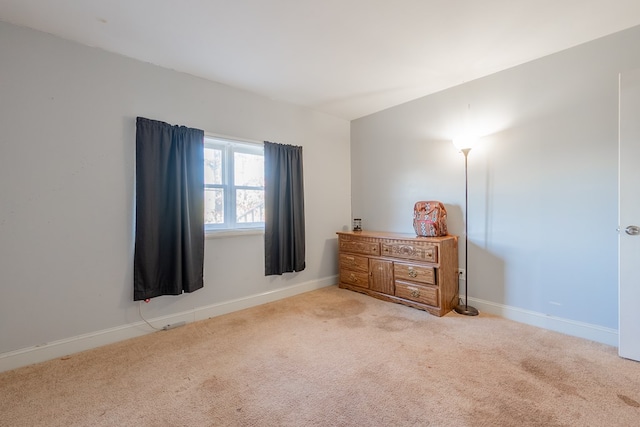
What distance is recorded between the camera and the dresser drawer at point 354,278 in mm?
3604

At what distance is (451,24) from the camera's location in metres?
2.12

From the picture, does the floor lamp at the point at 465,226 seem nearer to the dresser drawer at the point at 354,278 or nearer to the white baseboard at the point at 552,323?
the white baseboard at the point at 552,323

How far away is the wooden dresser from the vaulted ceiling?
1.80 m

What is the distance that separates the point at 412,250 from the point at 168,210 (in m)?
2.55

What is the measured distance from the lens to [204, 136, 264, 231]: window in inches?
121

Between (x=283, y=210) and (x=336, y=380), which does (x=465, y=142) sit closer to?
(x=283, y=210)

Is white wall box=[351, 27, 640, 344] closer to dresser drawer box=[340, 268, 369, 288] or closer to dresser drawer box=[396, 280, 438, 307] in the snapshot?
dresser drawer box=[396, 280, 438, 307]

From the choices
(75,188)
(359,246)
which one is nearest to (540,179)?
(359,246)

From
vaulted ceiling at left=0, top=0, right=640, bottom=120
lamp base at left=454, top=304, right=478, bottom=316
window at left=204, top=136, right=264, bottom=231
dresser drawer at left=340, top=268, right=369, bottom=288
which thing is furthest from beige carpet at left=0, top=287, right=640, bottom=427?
vaulted ceiling at left=0, top=0, right=640, bottom=120

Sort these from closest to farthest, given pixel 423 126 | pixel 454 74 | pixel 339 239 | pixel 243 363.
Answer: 1. pixel 243 363
2. pixel 454 74
3. pixel 423 126
4. pixel 339 239

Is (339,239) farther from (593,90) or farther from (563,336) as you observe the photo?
(593,90)

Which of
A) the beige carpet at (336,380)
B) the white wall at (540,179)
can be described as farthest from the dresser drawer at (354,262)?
the white wall at (540,179)

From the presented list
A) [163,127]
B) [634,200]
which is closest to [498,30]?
[634,200]

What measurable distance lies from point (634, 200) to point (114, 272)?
4.15 m
